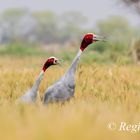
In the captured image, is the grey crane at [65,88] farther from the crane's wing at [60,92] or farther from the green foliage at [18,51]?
the green foliage at [18,51]

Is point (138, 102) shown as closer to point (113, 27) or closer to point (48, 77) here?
point (48, 77)

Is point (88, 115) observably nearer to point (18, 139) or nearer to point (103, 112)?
point (103, 112)

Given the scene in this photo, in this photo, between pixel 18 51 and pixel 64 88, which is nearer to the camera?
pixel 64 88

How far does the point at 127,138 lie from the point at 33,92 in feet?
7.08

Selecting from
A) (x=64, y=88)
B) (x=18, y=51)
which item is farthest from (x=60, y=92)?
(x=18, y=51)

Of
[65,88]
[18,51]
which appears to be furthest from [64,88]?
[18,51]

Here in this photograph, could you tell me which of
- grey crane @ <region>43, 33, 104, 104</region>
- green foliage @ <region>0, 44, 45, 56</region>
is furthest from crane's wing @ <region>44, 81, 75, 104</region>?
green foliage @ <region>0, 44, 45, 56</region>

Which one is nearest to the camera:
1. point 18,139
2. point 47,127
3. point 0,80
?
point 18,139

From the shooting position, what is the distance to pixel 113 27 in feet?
205

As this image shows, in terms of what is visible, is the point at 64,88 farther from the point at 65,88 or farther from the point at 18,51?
the point at 18,51

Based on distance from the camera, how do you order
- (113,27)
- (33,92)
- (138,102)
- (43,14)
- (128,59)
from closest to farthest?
(138,102) < (33,92) < (128,59) < (113,27) < (43,14)

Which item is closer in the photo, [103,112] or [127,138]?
[127,138]

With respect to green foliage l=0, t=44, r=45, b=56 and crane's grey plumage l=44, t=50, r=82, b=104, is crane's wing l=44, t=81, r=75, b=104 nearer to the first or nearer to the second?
crane's grey plumage l=44, t=50, r=82, b=104

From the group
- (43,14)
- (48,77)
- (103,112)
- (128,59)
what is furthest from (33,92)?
(43,14)
